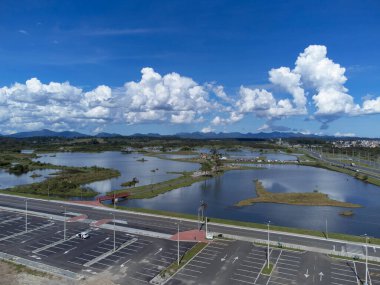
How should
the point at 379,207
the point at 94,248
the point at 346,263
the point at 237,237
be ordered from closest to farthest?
1. the point at 346,263
2. the point at 94,248
3. the point at 237,237
4. the point at 379,207

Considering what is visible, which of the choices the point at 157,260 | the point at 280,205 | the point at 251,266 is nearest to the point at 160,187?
the point at 280,205

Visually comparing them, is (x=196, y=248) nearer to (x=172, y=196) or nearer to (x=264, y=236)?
(x=264, y=236)

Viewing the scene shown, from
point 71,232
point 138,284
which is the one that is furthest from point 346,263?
point 71,232

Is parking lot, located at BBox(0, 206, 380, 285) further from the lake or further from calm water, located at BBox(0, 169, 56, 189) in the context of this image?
calm water, located at BBox(0, 169, 56, 189)

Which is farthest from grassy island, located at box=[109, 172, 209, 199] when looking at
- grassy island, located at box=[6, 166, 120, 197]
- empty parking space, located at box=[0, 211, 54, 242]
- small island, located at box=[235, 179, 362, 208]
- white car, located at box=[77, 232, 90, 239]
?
white car, located at box=[77, 232, 90, 239]

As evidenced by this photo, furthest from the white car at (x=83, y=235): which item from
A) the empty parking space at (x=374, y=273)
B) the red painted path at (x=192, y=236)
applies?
the empty parking space at (x=374, y=273)

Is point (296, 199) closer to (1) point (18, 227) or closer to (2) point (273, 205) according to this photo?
(2) point (273, 205)
